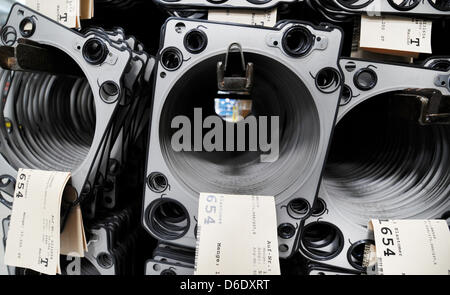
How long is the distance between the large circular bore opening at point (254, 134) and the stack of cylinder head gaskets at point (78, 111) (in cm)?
14

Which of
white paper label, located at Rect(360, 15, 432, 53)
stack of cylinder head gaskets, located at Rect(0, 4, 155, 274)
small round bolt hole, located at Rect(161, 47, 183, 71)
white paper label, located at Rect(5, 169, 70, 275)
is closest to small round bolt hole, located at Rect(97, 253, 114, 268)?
stack of cylinder head gaskets, located at Rect(0, 4, 155, 274)

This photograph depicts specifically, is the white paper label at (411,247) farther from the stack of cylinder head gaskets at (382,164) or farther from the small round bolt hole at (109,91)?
the small round bolt hole at (109,91)

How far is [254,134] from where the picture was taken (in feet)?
2.98

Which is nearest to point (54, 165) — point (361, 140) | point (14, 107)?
point (14, 107)

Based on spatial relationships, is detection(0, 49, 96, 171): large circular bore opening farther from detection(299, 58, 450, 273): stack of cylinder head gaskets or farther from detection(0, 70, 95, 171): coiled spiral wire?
detection(299, 58, 450, 273): stack of cylinder head gaskets

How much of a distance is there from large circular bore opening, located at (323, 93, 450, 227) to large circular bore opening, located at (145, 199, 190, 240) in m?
0.38

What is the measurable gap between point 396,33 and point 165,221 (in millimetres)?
754

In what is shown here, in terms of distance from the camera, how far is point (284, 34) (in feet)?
2.13

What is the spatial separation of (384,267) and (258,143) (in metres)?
0.44

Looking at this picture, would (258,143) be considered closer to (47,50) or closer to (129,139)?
(129,139)

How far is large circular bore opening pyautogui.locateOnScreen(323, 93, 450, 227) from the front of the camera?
0.78m

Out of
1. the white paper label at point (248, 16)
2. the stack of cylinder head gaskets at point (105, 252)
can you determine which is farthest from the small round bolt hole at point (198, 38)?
the stack of cylinder head gaskets at point (105, 252)

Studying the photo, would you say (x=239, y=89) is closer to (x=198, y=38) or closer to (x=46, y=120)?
(x=198, y=38)

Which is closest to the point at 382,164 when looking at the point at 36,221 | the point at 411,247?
the point at 411,247
